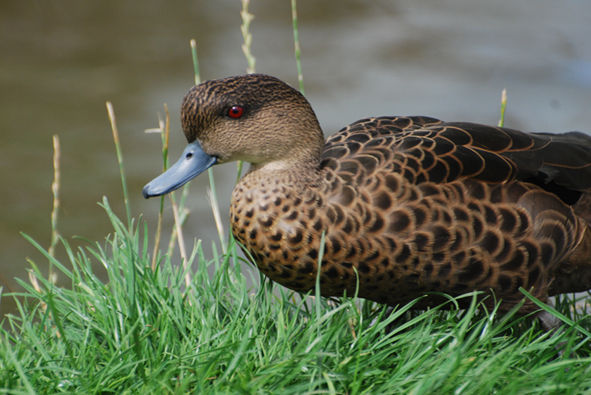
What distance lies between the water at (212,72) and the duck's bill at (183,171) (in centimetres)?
205

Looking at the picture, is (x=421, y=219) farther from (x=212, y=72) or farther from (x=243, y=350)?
(x=212, y=72)

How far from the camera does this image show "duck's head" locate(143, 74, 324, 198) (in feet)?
8.60

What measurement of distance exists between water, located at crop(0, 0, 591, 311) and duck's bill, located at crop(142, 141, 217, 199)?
2053 mm

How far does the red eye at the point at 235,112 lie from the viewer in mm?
2623

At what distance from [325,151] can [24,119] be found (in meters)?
3.68

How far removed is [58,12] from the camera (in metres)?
7.01

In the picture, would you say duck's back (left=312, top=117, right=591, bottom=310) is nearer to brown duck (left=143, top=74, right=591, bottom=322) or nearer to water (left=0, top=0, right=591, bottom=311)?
brown duck (left=143, top=74, right=591, bottom=322)

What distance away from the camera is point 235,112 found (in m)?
2.63

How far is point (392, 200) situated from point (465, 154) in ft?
0.96

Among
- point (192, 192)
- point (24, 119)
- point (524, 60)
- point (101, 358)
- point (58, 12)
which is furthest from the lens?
point (58, 12)

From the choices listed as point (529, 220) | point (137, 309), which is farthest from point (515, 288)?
point (137, 309)

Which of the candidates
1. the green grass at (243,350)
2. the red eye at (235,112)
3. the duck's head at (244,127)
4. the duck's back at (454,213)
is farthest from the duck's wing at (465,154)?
the green grass at (243,350)

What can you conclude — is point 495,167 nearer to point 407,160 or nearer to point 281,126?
point 407,160

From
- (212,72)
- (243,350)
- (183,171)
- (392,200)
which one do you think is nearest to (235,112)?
(183,171)
